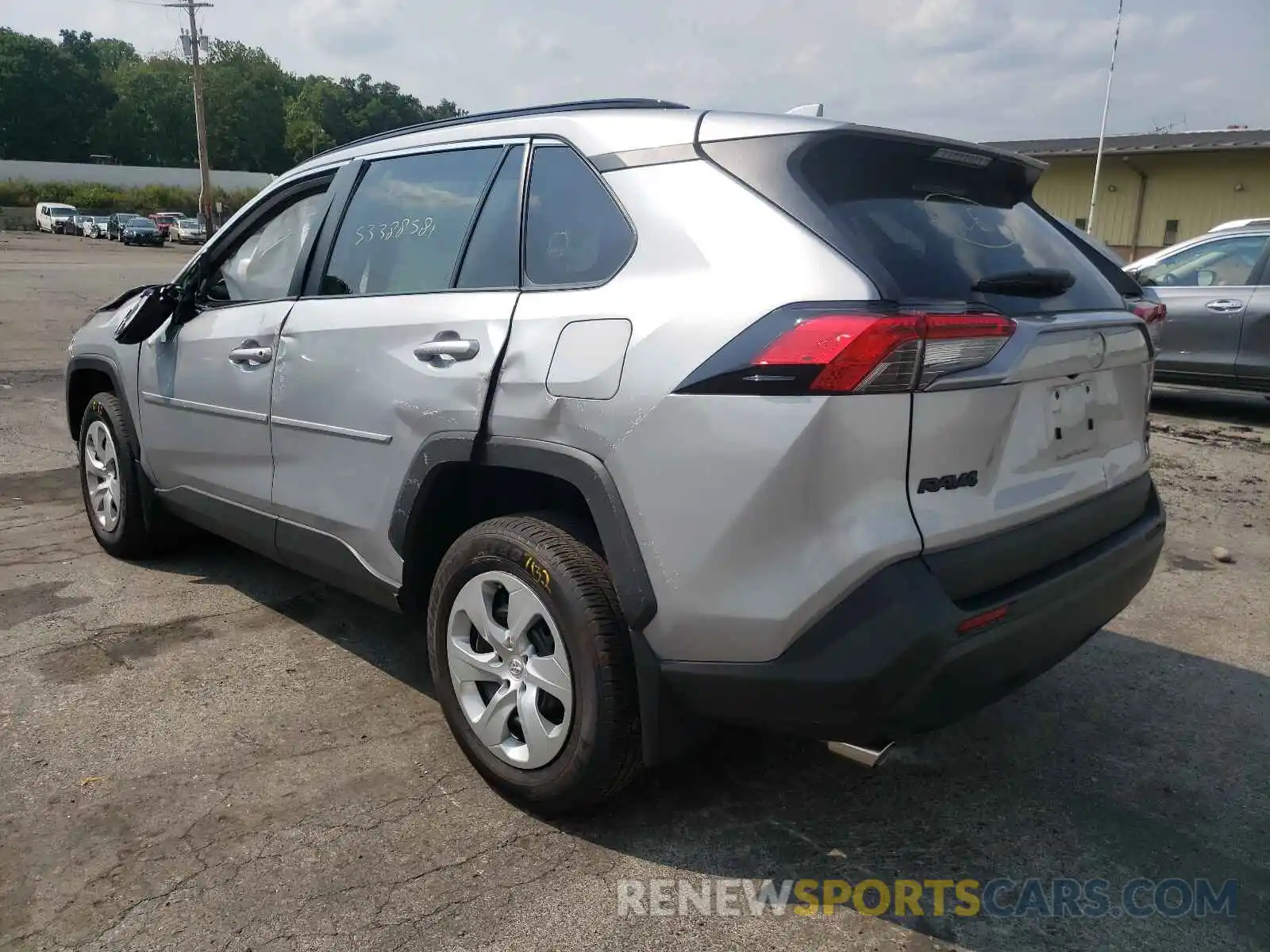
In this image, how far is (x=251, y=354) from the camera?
11.9ft

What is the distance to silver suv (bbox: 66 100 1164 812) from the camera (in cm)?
214

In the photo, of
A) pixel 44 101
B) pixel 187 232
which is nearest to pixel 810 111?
pixel 187 232

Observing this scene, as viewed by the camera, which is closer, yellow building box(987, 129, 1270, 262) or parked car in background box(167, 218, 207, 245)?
yellow building box(987, 129, 1270, 262)

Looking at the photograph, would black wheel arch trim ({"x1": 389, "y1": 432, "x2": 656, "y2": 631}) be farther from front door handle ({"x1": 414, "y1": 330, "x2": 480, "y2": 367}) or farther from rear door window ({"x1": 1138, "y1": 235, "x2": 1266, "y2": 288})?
rear door window ({"x1": 1138, "y1": 235, "x2": 1266, "y2": 288})

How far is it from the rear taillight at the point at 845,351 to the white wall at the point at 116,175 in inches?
2868

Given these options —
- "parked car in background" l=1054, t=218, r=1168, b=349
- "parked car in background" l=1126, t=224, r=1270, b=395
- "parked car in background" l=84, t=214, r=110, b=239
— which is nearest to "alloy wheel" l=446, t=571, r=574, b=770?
"parked car in background" l=1054, t=218, r=1168, b=349

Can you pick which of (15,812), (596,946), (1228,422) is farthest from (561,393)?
(1228,422)

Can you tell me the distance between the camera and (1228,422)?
29.1 feet

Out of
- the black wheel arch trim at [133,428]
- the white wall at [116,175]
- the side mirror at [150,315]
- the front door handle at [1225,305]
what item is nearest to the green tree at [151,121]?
the white wall at [116,175]

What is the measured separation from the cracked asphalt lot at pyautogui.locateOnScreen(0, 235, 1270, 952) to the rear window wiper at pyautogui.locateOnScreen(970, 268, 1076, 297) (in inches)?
57.2

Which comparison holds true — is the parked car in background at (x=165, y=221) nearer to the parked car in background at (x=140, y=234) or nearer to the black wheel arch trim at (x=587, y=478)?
the parked car in background at (x=140, y=234)

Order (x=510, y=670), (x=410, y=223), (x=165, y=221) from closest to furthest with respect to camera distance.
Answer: (x=510, y=670), (x=410, y=223), (x=165, y=221)
